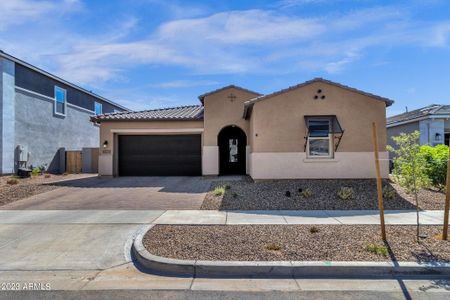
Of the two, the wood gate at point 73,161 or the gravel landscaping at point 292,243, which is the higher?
the wood gate at point 73,161

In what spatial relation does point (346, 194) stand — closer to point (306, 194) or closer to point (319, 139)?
point (306, 194)

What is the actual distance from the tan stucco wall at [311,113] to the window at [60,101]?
16.3 meters

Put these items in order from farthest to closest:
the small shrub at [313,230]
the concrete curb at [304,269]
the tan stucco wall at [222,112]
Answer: the tan stucco wall at [222,112] < the small shrub at [313,230] < the concrete curb at [304,269]

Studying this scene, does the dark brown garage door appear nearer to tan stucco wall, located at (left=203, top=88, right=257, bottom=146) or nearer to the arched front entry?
tan stucco wall, located at (left=203, top=88, right=257, bottom=146)

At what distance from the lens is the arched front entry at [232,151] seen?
1814cm

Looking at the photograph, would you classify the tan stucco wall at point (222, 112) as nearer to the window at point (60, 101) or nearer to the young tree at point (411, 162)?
the young tree at point (411, 162)

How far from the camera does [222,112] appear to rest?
55.5 ft

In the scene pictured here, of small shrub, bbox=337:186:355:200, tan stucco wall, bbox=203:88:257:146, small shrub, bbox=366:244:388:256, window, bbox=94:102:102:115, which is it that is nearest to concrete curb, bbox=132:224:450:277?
small shrub, bbox=366:244:388:256

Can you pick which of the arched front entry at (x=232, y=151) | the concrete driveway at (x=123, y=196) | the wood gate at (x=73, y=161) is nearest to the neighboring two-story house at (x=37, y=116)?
the wood gate at (x=73, y=161)

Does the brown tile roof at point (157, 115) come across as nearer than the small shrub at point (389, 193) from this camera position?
No

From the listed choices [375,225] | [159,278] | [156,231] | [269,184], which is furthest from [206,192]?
[159,278]

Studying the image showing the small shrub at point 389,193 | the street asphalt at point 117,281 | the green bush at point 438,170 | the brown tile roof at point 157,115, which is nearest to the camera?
the street asphalt at point 117,281

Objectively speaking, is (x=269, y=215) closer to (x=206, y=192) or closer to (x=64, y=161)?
(x=206, y=192)

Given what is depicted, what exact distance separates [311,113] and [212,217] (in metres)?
6.76
